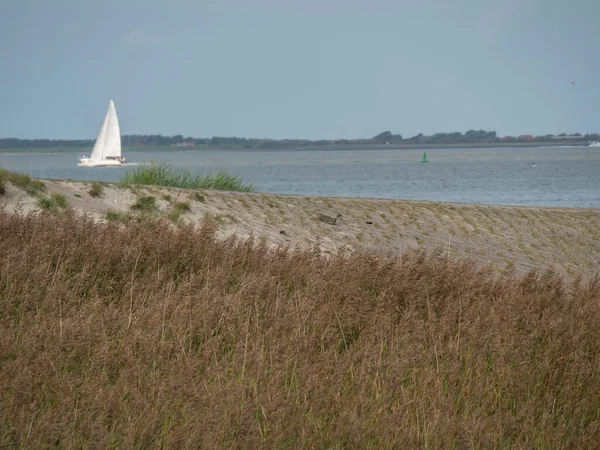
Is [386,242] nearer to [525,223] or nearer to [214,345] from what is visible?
[525,223]

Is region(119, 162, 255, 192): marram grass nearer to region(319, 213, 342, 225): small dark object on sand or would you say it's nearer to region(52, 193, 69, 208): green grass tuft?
region(319, 213, 342, 225): small dark object on sand

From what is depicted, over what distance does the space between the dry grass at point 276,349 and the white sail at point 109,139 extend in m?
79.4

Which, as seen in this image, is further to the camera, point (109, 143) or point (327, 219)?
point (109, 143)

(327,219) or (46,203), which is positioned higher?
(46,203)

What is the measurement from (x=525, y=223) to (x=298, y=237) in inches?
245

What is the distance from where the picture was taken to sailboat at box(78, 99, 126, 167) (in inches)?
3425

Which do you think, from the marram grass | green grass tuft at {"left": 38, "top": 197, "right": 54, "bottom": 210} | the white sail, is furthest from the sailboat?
green grass tuft at {"left": 38, "top": 197, "right": 54, "bottom": 210}

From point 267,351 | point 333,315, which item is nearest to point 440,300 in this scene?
point 333,315

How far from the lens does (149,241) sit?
8.23 metres

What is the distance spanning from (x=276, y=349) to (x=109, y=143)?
89.1 metres

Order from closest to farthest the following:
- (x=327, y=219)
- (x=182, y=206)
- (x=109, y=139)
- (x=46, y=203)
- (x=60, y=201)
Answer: (x=46, y=203), (x=60, y=201), (x=182, y=206), (x=327, y=219), (x=109, y=139)

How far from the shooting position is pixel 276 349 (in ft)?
18.6

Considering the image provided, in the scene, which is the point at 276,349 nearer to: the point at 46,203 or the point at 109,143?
the point at 46,203

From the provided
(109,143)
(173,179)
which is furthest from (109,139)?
(173,179)
